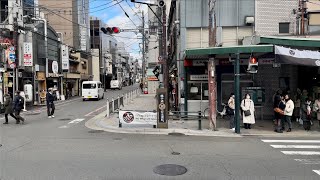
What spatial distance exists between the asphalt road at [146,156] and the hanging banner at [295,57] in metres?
3.36

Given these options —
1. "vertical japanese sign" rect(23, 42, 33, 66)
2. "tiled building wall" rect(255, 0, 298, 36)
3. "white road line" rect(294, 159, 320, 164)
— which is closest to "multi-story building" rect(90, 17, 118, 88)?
"vertical japanese sign" rect(23, 42, 33, 66)

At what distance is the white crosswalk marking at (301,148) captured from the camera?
27.3ft

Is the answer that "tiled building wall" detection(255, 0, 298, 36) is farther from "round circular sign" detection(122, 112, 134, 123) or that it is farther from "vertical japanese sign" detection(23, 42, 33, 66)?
"vertical japanese sign" detection(23, 42, 33, 66)

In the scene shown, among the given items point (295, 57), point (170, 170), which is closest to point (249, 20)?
point (295, 57)

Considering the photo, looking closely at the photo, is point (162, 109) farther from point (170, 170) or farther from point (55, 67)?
point (55, 67)

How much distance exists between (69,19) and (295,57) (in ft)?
150

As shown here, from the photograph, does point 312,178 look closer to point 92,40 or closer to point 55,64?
point 55,64

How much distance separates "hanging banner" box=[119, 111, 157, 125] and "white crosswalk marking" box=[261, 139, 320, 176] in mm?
4791

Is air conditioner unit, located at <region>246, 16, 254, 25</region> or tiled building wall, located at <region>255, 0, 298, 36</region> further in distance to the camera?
tiled building wall, located at <region>255, 0, 298, 36</region>

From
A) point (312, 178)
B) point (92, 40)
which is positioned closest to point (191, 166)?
point (312, 178)

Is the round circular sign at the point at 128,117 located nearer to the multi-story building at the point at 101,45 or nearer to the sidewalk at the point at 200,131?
the sidewalk at the point at 200,131

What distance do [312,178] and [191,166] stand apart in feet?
8.86

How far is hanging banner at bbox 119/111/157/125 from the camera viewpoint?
44.9 ft

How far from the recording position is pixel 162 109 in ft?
44.7
